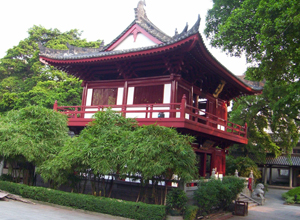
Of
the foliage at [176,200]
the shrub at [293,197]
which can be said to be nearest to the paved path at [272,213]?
the shrub at [293,197]

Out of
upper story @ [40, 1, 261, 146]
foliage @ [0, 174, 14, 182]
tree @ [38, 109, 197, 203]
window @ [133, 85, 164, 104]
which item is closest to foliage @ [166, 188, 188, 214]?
tree @ [38, 109, 197, 203]

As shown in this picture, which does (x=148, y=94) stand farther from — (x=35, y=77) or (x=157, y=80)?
(x=35, y=77)

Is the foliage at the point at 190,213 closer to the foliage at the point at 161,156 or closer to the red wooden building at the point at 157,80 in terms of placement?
the foliage at the point at 161,156

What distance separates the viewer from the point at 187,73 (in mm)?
13500

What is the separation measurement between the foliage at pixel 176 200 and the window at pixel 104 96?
21.5 feet

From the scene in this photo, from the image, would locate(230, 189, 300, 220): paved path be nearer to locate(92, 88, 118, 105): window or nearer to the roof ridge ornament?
locate(92, 88, 118, 105): window

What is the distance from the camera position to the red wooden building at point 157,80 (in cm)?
1191

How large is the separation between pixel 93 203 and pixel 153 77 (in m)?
6.27

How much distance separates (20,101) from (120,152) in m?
18.6

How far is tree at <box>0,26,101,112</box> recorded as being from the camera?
82.5ft

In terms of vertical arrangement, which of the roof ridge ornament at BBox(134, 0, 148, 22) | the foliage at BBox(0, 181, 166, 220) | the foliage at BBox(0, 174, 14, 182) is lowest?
the foliage at BBox(0, 181, 166, 220)

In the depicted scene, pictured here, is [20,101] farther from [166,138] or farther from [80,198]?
[166,138]

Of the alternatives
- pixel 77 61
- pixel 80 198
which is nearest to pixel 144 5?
pixel 77 61

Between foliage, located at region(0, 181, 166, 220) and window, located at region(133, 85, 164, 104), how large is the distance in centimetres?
517
